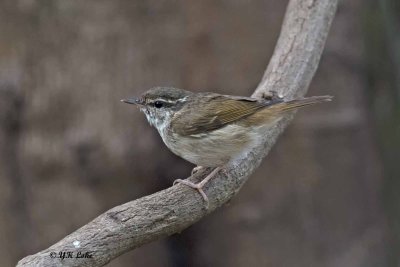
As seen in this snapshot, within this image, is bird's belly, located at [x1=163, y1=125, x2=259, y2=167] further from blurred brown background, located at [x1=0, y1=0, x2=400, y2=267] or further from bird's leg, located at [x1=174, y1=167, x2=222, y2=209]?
blurred brown background, located at [x1=0, y1=0, x2=400, y2=267]

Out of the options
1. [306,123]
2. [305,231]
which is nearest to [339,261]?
[305,231]

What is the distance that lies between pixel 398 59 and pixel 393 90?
1.19 ft

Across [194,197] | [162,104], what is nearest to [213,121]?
[162,104]

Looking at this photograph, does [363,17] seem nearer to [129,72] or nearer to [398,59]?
[398,59]

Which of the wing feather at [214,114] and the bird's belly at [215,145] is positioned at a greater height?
the wing feather at [214,114]

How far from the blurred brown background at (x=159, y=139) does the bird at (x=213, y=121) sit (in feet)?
5.23

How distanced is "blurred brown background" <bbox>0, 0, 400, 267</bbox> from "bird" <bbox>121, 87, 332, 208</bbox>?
1594 mm

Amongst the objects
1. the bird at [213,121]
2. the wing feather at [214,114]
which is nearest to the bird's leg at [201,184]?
the bird at [213,121]

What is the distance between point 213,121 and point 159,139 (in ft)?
5.96

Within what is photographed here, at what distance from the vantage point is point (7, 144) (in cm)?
698

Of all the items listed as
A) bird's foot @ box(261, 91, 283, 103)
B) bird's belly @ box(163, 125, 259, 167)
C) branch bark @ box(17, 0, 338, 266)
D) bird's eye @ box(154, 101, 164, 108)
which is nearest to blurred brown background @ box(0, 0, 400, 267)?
branch bark @ box(17, 0, 338, 266)

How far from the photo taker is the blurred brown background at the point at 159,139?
667 centimetres

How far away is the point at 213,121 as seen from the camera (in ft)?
16.3

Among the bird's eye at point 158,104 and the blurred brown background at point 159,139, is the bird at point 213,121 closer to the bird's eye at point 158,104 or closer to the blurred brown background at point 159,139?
the bird's eye at point 158,104
